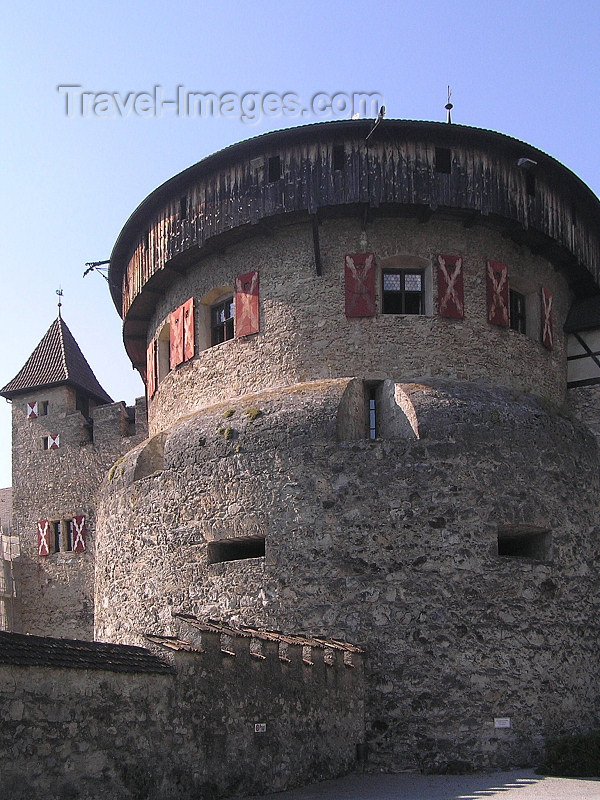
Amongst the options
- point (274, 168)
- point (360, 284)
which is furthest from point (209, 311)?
point (360, 284)

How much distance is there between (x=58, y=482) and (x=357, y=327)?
1296 centimetres

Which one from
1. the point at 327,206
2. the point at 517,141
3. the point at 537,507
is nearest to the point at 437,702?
the point at 537,507

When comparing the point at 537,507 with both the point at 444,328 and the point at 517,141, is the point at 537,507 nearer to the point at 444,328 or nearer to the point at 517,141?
the point at 444,328

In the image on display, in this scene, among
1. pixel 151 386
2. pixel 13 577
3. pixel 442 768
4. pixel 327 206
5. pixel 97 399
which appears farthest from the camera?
pixel 97 399

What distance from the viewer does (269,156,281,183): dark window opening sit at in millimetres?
19562

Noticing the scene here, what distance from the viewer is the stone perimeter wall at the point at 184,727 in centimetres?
1020

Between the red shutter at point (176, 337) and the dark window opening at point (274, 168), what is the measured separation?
3.41 meters

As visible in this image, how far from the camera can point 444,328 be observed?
18922 millimetres

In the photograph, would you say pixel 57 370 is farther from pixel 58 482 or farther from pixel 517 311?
pixel 517 311

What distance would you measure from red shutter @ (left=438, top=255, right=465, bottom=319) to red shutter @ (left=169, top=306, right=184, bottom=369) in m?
5.51

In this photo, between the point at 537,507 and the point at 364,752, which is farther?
the point at 537,507

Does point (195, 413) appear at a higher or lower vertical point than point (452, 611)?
higher

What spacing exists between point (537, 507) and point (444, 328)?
3.77 meters

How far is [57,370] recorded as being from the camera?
96.7ft
